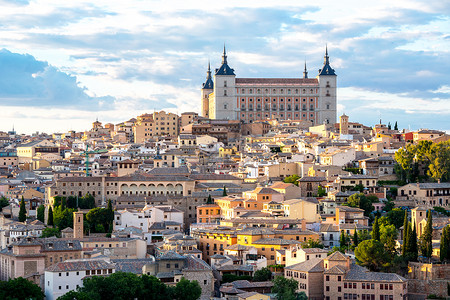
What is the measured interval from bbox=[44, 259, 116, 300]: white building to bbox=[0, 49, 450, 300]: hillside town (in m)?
0.06

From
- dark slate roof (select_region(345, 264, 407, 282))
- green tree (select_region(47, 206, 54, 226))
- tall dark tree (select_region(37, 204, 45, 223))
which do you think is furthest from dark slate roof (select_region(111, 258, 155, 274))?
tall dark tree (select_region(37, 204, 45, 223))

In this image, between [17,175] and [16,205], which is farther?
[17,175]

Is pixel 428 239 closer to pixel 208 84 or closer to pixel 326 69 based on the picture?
pixel 326 69

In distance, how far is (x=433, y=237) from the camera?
56906 mm

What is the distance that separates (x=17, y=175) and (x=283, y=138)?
2571cm

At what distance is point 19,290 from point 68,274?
2995 mm

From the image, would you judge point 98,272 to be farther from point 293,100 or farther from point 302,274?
point 293,100

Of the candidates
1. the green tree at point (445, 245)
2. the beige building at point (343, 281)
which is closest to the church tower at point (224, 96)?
the green tree at point (445, 245)

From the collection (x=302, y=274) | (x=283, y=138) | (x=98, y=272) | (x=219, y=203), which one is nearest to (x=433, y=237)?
(x=302, y=274)

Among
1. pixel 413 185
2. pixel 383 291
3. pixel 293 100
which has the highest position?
pixel 293 100

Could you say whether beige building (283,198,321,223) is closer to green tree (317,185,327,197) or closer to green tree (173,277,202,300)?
green tree (317,185,327,197)

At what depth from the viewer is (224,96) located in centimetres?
11862

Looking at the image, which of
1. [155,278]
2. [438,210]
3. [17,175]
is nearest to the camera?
[155,278]

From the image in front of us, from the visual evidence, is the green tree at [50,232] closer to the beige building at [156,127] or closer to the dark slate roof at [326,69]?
the beige building at [156,127]
